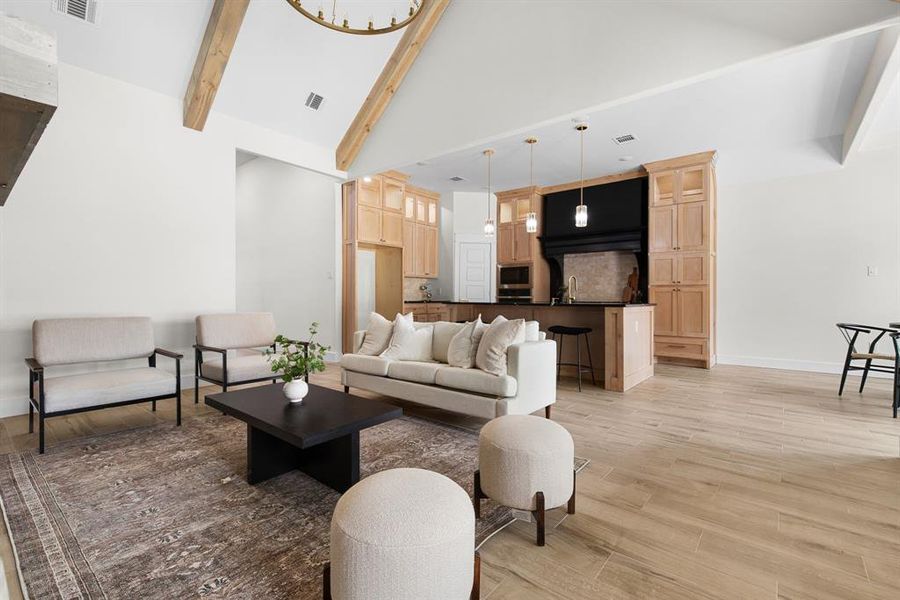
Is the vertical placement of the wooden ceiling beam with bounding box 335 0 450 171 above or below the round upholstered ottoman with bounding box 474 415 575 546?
above

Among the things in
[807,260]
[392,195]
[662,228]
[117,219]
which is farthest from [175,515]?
[807,260]

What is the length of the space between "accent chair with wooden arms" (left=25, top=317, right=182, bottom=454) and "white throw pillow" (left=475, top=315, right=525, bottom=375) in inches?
95.7

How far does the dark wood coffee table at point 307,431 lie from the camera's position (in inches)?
82.4

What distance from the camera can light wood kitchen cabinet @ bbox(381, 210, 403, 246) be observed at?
22.8 ft

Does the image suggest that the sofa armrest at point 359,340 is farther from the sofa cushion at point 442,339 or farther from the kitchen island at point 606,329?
the kitchen island at point 606,329

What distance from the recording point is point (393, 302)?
7344 millimetres

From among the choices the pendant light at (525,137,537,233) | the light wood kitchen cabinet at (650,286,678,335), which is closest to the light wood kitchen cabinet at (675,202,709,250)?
the light wood kitchen cabinet at (650,286,678,335)

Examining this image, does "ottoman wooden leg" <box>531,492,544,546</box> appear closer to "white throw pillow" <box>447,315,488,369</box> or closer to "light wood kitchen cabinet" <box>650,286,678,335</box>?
"white throw pillow" <box>447,315,488,369</box>

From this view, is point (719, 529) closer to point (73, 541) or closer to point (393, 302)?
point (73, 541)

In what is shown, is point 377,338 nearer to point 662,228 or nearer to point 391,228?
point 391,228

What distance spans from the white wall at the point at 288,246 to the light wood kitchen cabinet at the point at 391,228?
31.3 inches

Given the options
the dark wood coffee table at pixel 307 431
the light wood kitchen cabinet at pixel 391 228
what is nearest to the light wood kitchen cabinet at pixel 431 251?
the light wood kitchen cabinet at pixel 391 228

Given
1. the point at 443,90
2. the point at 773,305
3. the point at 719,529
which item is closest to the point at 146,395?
the point at 719,529

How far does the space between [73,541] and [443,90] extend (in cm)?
486
